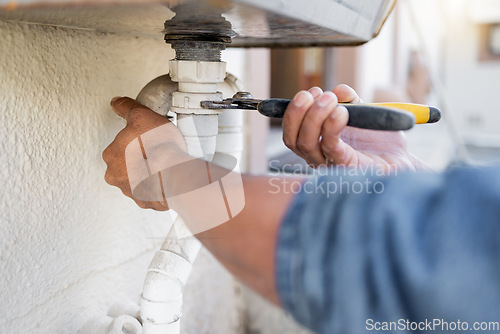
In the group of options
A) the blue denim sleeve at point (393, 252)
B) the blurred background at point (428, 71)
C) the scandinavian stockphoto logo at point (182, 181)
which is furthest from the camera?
the blurred background at point (428, 71)

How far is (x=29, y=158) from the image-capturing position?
58 centimetres

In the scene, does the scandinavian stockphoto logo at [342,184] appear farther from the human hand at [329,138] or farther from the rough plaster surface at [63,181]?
the rough plaster surface at [63,181]

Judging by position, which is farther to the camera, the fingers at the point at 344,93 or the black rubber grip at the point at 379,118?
the fingers at the point at 344,93

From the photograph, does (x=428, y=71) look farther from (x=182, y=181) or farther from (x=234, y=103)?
(x=182, y=181)

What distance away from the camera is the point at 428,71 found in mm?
2277

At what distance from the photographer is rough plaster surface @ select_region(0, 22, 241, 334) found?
0.56 meters

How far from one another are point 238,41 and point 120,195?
1.00 feet

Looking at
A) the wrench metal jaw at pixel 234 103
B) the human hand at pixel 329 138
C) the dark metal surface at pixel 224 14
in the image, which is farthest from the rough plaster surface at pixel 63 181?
the human hand at pixel 329 138

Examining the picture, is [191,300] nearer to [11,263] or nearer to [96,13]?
[11,263]

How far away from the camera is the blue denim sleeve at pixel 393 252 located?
0.90ft

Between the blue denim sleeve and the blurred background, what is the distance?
0.28ft

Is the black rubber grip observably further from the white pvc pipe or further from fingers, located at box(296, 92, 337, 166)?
the white pvc pipe

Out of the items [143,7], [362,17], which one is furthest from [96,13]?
[362,17]

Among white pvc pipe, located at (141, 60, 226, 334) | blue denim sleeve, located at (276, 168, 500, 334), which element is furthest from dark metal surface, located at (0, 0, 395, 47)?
blue denim sleeve, located at (276, 168, 500, 334)
